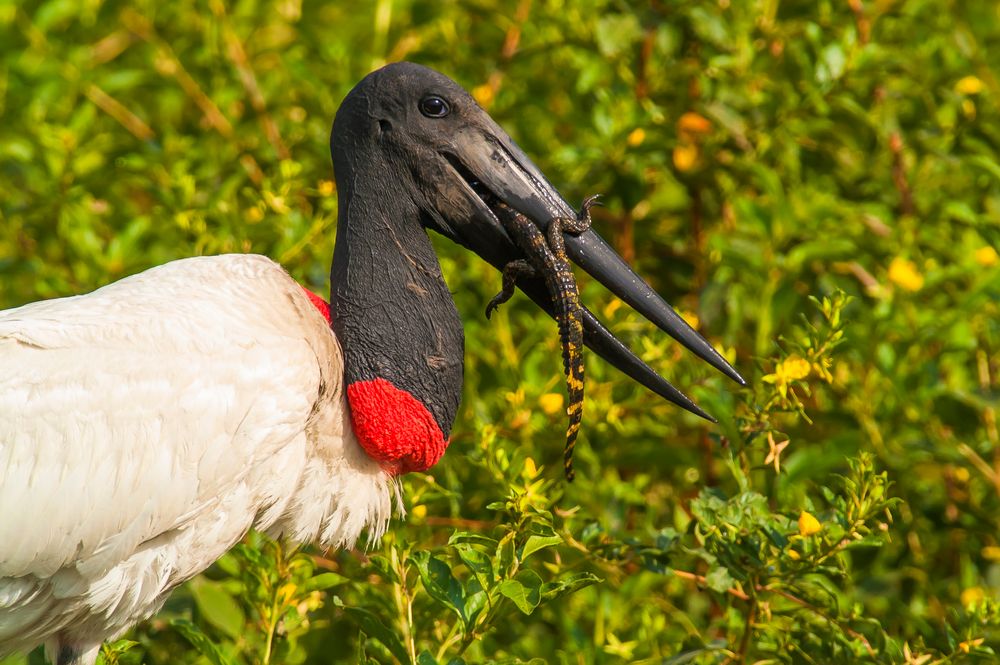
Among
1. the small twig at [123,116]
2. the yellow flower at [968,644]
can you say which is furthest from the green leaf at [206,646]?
the small twig at [123,116]

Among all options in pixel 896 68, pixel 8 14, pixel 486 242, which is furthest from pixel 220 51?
pixel 896 68

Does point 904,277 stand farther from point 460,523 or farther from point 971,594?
point 460,523

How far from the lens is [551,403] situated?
420cm

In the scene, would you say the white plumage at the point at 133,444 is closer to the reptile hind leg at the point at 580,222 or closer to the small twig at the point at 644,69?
the reptile hind leg at the point at 580,222

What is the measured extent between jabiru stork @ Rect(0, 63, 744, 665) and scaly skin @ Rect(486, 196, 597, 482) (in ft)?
0.14

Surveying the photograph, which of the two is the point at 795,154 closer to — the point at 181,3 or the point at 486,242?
the point at 486,242

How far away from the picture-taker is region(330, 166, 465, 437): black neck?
12.5 ft

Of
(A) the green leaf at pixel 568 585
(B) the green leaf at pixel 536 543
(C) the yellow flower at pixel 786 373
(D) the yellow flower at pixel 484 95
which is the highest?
(C) the yellow flower at pixel 786 373

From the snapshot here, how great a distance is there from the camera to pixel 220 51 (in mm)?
5684

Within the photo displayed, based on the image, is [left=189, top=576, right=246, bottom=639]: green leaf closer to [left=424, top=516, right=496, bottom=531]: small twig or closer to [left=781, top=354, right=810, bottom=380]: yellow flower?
[left=424, top=516, right=496, bottom=531]: small twig

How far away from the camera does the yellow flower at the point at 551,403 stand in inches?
165

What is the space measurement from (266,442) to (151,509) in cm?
33

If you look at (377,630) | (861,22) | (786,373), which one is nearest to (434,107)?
(786,373)

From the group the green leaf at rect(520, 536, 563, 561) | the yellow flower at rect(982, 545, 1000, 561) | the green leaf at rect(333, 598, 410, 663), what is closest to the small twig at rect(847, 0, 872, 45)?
the yellow flower at rect(982, 545, 1000, 561)
